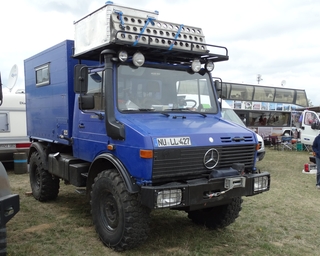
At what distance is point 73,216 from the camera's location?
5973 mm

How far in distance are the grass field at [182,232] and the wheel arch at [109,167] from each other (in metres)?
0.89

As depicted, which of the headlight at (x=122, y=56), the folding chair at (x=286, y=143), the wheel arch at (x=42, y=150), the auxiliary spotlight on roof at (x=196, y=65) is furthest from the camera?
the folding chair at (x=286, y=143)

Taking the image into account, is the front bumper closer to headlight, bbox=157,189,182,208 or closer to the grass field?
headlight, bbox=157,189,182,208

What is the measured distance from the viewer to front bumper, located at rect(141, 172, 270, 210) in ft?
12.6

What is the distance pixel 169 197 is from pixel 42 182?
383cm

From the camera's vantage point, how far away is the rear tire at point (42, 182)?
266 inches

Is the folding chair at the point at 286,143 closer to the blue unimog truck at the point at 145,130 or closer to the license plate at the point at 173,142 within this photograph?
the blue unimog truck at the point at 145,130

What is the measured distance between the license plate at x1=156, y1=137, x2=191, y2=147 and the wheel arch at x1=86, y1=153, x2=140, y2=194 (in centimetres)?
60

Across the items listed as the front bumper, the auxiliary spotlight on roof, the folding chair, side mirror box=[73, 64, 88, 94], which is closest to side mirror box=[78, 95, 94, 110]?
side mirror box=[73, 64, 88, 94]

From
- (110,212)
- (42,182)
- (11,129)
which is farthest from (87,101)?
(11,129)

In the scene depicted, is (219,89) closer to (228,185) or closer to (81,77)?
(228,185)

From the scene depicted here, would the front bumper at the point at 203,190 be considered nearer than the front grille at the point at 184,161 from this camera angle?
Yes

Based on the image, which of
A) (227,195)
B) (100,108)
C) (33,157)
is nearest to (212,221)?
(227,195)

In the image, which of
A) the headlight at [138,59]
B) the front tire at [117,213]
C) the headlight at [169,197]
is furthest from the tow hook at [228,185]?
the headlight at [138,59]
